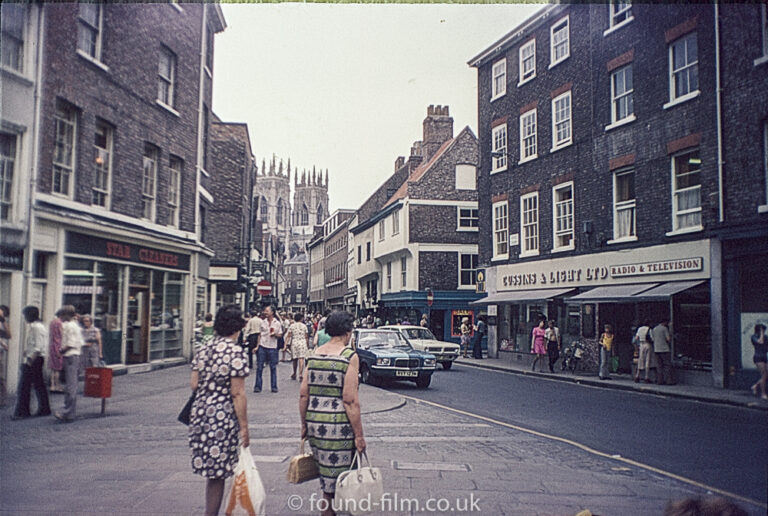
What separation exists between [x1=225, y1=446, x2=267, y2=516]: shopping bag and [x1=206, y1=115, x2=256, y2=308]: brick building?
1.19 meters

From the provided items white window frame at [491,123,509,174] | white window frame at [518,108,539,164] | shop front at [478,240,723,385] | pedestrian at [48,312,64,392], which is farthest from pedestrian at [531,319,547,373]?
pedestrian at [48,312,64,392]

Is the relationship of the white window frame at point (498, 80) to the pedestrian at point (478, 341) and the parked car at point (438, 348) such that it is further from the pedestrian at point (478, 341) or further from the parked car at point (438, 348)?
the pedestrian at point (478, 341)

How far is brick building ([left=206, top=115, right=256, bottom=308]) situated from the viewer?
177 inches

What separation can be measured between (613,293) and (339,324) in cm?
180

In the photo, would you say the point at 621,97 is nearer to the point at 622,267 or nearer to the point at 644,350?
the point at 622,267

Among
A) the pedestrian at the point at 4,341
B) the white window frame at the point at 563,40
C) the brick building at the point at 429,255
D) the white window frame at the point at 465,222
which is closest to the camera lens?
the pedestrian at the point at 4,341

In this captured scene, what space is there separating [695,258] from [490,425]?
588cm

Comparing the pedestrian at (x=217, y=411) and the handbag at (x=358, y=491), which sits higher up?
the pedestrian at (x=217, y=411)

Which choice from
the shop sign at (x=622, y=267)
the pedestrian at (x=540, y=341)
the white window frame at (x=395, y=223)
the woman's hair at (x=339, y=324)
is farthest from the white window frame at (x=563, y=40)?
the white window frame at (x=395, y=223)

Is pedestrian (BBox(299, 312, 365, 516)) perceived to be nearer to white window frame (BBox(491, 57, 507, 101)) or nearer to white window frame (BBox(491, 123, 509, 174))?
white window frame (BBox(491, 123, 509, 174))

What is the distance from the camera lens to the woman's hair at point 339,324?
4.43 m

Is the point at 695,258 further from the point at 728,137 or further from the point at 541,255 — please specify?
the point at 541,255

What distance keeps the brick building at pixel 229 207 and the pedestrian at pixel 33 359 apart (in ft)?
3.88

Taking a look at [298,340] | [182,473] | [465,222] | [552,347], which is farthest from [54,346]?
[465,222]
